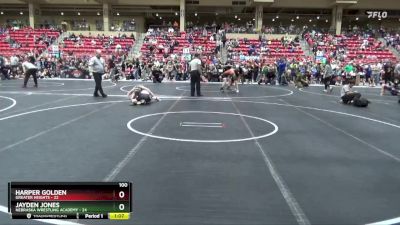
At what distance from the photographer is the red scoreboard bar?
306 cm

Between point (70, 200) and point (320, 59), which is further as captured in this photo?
point (320, 59)

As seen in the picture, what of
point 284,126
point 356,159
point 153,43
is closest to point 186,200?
point 356,159

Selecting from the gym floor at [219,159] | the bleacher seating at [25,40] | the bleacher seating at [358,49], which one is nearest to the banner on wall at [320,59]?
the bleacher seating at [358,49]

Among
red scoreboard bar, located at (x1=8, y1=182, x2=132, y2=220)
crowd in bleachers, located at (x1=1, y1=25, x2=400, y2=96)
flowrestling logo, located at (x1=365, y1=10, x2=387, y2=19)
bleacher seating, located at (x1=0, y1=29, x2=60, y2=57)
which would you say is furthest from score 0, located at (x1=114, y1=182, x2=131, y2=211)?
flowrestling logo, located at (x1=365, y1=10, x2=387, y2=19)

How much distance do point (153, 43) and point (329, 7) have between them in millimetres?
17173

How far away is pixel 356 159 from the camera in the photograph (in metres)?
6.65

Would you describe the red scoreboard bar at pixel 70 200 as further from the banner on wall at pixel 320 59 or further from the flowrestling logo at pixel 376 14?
the flowrestling logo at pixel 376 14

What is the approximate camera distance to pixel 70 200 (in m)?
3.06

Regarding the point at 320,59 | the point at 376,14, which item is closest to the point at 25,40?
the point at 320,59

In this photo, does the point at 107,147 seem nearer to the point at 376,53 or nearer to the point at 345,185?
the point at 345,185

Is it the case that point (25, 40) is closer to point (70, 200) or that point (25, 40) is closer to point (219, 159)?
point (219, 159)

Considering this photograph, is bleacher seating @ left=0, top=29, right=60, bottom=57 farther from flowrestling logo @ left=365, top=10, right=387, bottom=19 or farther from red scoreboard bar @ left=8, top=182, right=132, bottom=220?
red scoreboard bar @ left=8, top=182, right=132, bottom=220

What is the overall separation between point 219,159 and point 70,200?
3.54 metres

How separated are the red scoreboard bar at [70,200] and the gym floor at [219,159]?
918mm
